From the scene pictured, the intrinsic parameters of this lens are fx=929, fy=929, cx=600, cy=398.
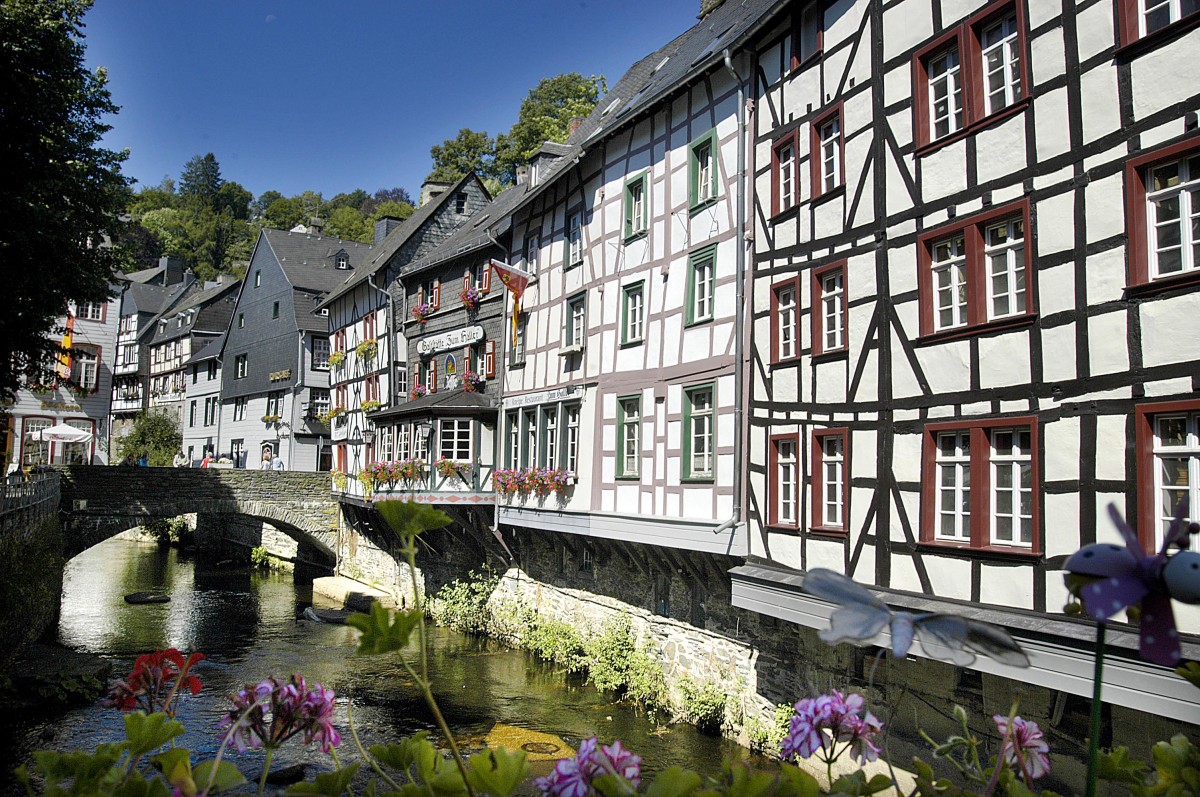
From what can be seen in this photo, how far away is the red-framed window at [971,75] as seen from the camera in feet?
30.0

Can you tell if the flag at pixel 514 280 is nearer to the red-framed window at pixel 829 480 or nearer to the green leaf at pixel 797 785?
the red-framed window at pixel 829 480

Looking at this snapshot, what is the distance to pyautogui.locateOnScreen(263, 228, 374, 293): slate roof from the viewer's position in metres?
40.8

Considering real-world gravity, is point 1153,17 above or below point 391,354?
above

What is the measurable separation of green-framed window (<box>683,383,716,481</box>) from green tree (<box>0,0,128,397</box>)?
34.8 feet

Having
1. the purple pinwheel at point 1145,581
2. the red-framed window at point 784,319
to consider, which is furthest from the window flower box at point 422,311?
the purple pinwheel at point 1145,581

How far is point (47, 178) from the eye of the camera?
52.0ft

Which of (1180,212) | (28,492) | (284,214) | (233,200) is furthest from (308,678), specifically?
(233,200)

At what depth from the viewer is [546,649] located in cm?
1880

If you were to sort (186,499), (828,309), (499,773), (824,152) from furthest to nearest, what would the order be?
(186,499) → (824,152) → (828,309) → (499,773)

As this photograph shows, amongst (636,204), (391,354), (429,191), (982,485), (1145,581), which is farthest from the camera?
(429,191)

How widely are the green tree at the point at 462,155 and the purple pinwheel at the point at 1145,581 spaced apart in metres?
46.7

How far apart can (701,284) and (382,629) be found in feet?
43.4

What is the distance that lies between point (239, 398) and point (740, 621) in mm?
35240

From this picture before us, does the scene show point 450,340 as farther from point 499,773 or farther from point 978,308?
point 499,773
